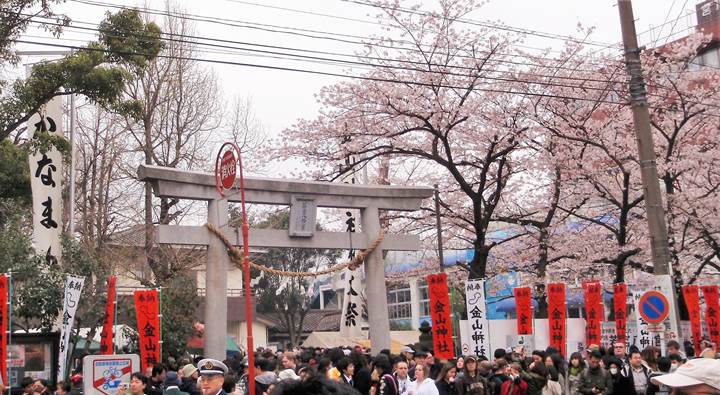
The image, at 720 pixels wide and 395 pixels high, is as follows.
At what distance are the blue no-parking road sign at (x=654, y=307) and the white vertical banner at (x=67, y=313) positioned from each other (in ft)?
34.5

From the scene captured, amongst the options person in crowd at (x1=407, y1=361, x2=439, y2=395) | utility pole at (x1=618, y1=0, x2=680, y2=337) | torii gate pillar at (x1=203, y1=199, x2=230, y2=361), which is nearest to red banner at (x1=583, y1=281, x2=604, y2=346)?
utility pole at (x1=618, y1=0, x2=680, y2=337)

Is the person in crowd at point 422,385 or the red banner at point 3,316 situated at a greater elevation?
the red banner at point 3,316

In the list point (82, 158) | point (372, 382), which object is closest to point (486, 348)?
point (372, 382)

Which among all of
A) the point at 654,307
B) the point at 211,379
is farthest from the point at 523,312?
the point at 211,379

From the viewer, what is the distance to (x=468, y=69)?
20.6 metres

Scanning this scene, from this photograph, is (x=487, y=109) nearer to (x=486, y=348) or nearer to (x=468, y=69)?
(x=468, y=69)

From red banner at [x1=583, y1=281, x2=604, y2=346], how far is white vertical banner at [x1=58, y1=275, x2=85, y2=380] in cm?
1183

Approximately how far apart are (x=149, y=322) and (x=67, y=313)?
1633 millimetres

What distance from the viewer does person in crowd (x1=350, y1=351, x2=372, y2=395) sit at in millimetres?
11445

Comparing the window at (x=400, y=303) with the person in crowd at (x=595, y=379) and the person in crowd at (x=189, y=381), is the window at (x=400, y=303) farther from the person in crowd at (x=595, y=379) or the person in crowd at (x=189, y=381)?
the person in crowd at (x=189, y=381)

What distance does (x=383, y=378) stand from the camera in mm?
10711

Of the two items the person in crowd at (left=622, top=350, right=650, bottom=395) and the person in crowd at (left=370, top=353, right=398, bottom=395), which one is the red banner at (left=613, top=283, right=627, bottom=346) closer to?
the person in crowd at (left=622, top=350, right=650, bottom=395)

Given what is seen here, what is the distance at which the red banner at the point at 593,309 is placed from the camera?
64.0ft

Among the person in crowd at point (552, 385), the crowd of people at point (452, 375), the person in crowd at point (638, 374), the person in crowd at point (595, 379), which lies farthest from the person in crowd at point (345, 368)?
the person in crowd at point (638, 374)
